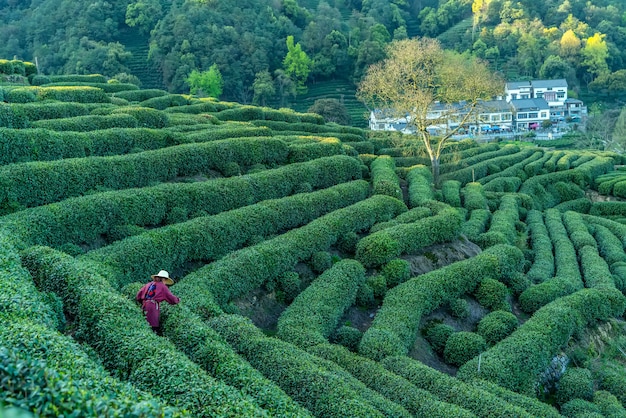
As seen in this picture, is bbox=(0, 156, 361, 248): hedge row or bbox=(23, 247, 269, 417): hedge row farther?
bbox=(0, 156, 361, 248): hedge row

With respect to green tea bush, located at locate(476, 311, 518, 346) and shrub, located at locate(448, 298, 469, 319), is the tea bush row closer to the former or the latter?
shrub, located at locate(448, 298, 469, 319)

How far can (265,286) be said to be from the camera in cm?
1772

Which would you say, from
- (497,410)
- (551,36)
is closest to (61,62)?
(497,410)

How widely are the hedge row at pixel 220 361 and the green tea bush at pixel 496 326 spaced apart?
10.4 m

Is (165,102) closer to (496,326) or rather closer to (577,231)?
(496,326)

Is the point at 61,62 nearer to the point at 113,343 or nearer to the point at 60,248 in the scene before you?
the point at 60,248

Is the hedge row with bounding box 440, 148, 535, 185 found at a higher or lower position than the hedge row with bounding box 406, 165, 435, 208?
lower

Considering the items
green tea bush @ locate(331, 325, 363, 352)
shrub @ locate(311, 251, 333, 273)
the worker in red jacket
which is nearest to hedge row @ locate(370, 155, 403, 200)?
shrub @ locate(311, 251, 333, 273)

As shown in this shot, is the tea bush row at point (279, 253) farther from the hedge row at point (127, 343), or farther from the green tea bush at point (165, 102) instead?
the green tea bush at point (165, 102)

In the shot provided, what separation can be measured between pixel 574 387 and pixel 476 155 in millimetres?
Answer: 35213

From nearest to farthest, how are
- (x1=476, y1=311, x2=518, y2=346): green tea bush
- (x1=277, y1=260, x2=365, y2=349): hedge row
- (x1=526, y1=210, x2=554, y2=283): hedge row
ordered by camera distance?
(x1=277, y1=260, x2=365, y2=349): hedge row
(x1=476, y1=311, x2=518, y2=346): green tea bush
(x1=526, y1=210, x2=554, y2=283): hedge row

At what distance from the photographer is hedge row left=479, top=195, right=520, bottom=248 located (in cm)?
2681

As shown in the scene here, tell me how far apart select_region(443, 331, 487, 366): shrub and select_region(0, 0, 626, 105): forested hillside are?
199ft

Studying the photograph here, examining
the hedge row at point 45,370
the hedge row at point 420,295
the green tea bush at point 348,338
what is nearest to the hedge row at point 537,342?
the hedge row at point 420,295
